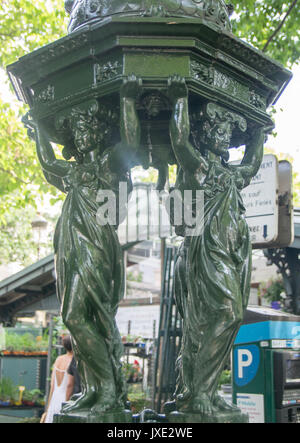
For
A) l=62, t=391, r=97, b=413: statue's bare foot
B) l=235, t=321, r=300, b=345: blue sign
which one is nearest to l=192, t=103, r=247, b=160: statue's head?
l=62, t=391, r=97, b=413: statue's bare foot

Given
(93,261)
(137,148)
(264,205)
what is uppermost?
(264,205)

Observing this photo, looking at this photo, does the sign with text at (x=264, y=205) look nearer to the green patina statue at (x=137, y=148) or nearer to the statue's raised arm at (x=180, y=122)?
the green patina statue at (x=137, y=148)

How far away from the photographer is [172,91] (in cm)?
270

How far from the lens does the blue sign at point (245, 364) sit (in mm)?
4941

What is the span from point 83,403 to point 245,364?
9.34 ft

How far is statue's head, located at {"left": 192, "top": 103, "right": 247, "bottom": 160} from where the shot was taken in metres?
2.90

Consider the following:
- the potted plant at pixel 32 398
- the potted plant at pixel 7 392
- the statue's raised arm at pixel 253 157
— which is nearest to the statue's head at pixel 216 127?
the statue's raised arm at pixel 253 157

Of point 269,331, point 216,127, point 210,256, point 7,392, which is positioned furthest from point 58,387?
point 7,392

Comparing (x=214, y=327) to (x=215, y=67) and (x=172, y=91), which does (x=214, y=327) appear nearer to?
(x=172, y=91)

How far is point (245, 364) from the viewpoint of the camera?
5074mm

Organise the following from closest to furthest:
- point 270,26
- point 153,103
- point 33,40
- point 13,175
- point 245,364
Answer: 1. point 153,103
2. point 245,364
3. point 270,26
4. point 33,40
5. point 13,175

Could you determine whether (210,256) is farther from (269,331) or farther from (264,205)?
(264,205)
